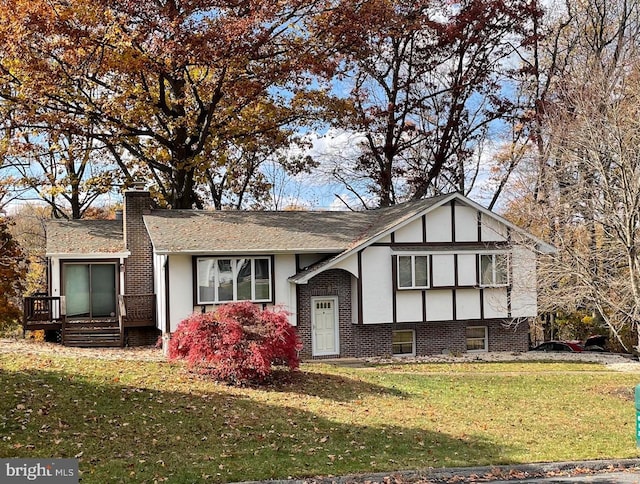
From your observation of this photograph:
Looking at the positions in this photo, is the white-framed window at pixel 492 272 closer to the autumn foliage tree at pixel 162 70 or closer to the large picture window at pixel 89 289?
the autumn foliage tree at pixel 162 70

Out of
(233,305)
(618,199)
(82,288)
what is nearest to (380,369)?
(233,305)

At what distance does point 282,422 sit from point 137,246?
1600 centimetres

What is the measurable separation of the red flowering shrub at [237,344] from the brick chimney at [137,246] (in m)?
10.1

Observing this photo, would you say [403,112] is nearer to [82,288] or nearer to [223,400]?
[82,288]

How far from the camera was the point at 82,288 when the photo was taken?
2777 cm

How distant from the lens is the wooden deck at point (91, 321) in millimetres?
25516

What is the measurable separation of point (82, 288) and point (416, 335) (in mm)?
13125

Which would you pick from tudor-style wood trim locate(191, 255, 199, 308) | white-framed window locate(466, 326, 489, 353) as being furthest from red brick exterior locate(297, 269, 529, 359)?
tudor-style wood trim locate(191, 255, 199, 308)

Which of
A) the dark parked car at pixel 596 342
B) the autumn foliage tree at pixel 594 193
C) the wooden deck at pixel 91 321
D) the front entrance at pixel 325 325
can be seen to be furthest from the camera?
the dark parked car at pixel 596 342

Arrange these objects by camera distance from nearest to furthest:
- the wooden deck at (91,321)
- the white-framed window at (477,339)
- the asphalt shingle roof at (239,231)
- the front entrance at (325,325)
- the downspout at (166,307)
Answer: the downspout at (166,307)
the asphalt shingle roof at (239,231)
the front entrance at (325,325)
the wooden deck at (91,321)
the white-framed window at (477,339)

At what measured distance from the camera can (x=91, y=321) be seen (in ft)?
85.9

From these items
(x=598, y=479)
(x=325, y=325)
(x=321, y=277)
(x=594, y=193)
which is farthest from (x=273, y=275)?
(x=598, y=479)

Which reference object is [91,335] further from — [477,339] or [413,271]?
[477,339]

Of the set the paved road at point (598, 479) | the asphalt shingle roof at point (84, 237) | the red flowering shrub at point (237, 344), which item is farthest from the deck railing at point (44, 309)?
the paved road at point (598, 479)
